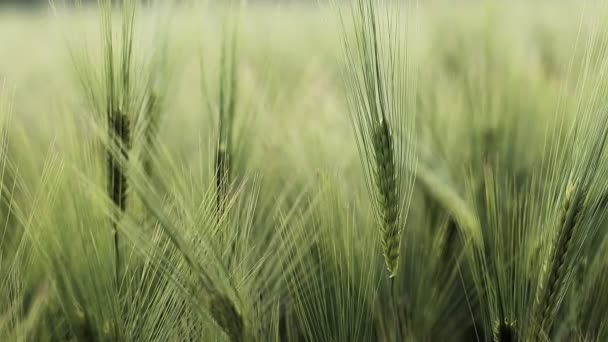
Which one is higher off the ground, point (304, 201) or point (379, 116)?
point (379, 116)

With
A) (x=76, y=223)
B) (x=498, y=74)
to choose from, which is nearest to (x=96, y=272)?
(x=76, y=223)

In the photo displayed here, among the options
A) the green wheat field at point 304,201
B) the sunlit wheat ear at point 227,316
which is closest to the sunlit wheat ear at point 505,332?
the green wheat field at point 304,201

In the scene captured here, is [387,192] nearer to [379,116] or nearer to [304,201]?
[379,116]

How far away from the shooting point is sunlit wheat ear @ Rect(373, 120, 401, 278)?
42cm

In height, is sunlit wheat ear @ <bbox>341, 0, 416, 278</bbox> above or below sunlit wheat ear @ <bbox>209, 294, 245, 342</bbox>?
above

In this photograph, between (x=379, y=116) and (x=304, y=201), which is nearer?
(x=379, y=116)

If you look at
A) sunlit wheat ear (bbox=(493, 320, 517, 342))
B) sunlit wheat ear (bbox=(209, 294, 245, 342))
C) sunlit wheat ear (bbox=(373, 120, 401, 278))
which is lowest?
sunlit wheat ear (bbox=(493, 320, 517, 342))

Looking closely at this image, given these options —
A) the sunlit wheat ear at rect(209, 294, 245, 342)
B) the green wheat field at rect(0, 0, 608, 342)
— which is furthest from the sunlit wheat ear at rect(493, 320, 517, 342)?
the sunlit wheat ear at rect(209, 294, 245, 342)

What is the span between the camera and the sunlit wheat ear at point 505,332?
0.43 m

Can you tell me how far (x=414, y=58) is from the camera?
63 centimetres

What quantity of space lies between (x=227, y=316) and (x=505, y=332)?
0.17 m

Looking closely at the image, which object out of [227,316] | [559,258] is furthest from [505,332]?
[227,316]

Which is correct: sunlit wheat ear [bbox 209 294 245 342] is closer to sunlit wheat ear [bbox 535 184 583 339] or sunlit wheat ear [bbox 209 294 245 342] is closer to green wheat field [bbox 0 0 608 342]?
green wheat field [bbox 0 0 608 342]

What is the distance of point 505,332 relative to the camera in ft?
1.42
